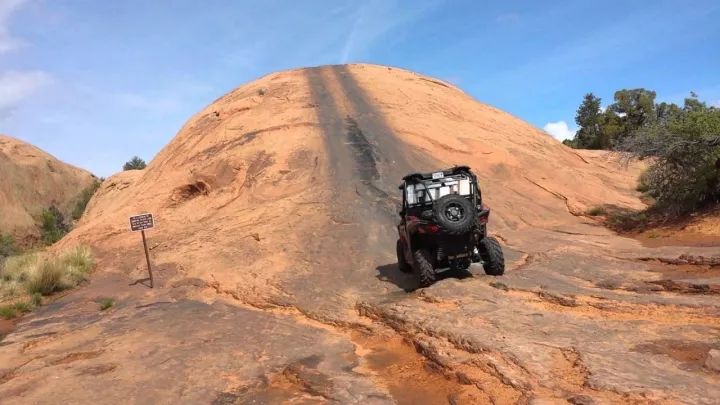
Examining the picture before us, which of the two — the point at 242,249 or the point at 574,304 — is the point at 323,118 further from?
the point at 574,304

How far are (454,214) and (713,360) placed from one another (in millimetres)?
4660

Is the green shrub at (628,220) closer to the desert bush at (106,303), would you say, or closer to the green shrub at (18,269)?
the desert bush at (106,303)

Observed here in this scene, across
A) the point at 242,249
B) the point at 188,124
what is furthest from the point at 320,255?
the point at 188,124

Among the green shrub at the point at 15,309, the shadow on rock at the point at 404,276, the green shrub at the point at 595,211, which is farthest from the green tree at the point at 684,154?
the green shrub at the point at 15,309

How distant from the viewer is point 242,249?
13.5 m

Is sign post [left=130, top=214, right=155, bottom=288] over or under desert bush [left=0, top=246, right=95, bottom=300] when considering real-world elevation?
over

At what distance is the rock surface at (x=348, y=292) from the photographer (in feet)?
19.9

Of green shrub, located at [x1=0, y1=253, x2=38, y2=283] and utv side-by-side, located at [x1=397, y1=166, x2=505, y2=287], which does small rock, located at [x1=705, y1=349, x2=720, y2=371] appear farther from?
green shrub, located at [x1=0, y1=253, x2=38, y2=283]

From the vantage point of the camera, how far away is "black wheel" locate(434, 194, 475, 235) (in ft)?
30.7

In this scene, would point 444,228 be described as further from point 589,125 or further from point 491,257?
point 589,125

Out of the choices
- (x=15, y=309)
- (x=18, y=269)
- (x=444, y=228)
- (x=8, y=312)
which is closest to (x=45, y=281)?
(x=15, y=309)

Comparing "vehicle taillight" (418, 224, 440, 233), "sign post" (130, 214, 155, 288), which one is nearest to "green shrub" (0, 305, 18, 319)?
"sign post" (130, 214, 155, 288)

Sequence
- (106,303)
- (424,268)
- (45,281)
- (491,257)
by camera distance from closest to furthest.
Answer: (424,268), (491,257), (106,303), (45,281)

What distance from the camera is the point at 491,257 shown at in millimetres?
10266
